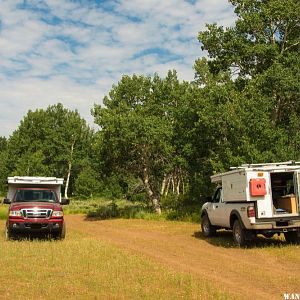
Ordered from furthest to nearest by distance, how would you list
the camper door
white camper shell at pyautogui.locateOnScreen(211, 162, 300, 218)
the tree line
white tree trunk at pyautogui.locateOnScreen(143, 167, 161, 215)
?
white tree trunk at pyautogui.locateOnScreen(143, 167, 161, 215) < the tree line < the camper door < white camper shell at pyautogui.locateOnScreen(211, 162, 300, 218)

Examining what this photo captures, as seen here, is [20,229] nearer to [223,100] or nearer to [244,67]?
[223,100]

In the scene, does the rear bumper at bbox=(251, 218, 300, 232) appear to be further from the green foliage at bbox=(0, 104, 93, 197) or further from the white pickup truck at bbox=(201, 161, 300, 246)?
the green foliage at bbox=(0, 104, 93, 197)

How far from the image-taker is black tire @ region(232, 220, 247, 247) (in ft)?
48.7

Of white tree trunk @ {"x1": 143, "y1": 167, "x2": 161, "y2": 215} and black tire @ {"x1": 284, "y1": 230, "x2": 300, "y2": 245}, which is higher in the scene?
white tree trunk @ {"x1": 143, "y1": 167, "x2": 161, "y2": 215}

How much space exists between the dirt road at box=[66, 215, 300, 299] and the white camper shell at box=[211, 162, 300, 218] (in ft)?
4.12

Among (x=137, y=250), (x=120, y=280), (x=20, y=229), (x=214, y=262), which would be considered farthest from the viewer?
(x=20, y=229)

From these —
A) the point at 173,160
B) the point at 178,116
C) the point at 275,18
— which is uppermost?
the point at 275,18

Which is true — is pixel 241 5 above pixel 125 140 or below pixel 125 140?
above

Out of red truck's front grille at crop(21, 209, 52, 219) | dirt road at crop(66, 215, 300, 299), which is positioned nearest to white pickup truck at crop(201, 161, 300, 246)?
dirt road at crop(66, 215, 300, 299)

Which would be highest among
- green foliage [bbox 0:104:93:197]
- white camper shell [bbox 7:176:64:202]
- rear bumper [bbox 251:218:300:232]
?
green foliage [bbox 0:104:93:197]

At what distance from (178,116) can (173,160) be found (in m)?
3.08

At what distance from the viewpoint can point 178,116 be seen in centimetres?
3128

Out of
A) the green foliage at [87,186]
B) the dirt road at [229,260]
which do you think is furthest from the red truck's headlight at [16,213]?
the green foliage at [87,186]

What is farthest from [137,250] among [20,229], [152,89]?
[152,89]
